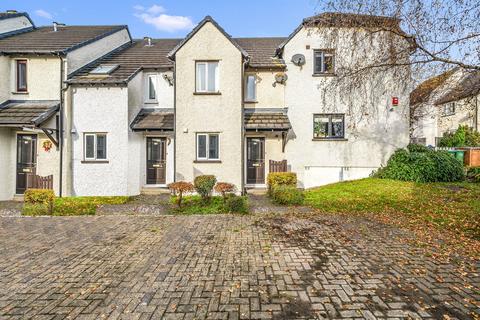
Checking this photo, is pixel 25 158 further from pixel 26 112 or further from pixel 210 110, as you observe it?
pixel 210 110

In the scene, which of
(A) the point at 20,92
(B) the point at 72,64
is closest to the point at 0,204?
(A) the point at 20,92

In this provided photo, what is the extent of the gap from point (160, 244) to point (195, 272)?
1.91 meters

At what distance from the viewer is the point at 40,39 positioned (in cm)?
1533

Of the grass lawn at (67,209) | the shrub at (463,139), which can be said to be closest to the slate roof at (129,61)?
the grass lawn at (67,209)

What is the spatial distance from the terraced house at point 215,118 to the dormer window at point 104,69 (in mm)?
117

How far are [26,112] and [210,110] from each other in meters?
8.61

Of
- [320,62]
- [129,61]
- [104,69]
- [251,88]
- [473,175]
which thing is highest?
[129,61]

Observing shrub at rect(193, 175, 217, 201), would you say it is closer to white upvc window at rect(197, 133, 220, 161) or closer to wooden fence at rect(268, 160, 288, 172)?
white upvc window at rect(197, 133, 220, 161)

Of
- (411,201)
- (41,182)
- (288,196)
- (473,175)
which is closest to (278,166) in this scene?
(288,196)

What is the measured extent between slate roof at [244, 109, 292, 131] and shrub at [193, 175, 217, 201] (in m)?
3.44

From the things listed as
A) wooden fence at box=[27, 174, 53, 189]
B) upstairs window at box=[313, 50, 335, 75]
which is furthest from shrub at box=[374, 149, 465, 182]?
wooden fence at box=[27, 174, 53, 189]

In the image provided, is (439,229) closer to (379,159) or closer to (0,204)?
(379,159)

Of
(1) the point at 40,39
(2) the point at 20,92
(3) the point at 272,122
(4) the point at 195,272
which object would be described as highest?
(1) the point at 40,39

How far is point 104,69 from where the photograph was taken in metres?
14.2
